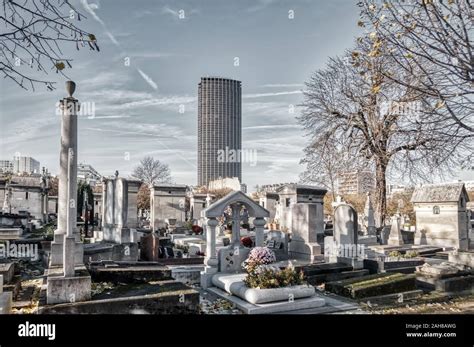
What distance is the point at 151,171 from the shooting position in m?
57.0

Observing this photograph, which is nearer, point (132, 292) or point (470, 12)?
point (470, 12)

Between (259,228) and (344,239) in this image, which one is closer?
(259,228)

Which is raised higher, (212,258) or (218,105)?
(218,105)

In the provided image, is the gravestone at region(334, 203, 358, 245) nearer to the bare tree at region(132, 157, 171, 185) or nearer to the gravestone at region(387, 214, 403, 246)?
the gravestone at region(387, 214, 403, 246)

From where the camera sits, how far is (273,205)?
32.8 meters

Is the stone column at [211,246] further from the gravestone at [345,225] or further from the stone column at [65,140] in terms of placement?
the gravestone at [345,225]

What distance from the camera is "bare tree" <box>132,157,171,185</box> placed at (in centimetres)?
5694

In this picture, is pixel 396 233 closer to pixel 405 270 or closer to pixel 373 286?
pixel 405 270

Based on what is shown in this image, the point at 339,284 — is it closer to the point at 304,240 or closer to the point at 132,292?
the point at 304,240

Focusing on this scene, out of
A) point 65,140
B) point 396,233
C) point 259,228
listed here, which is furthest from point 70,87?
point 396,233

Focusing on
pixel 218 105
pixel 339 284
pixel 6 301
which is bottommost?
pixel 339 284

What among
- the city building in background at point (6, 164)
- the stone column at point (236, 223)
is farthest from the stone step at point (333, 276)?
the city building in background at point (6, 164)
